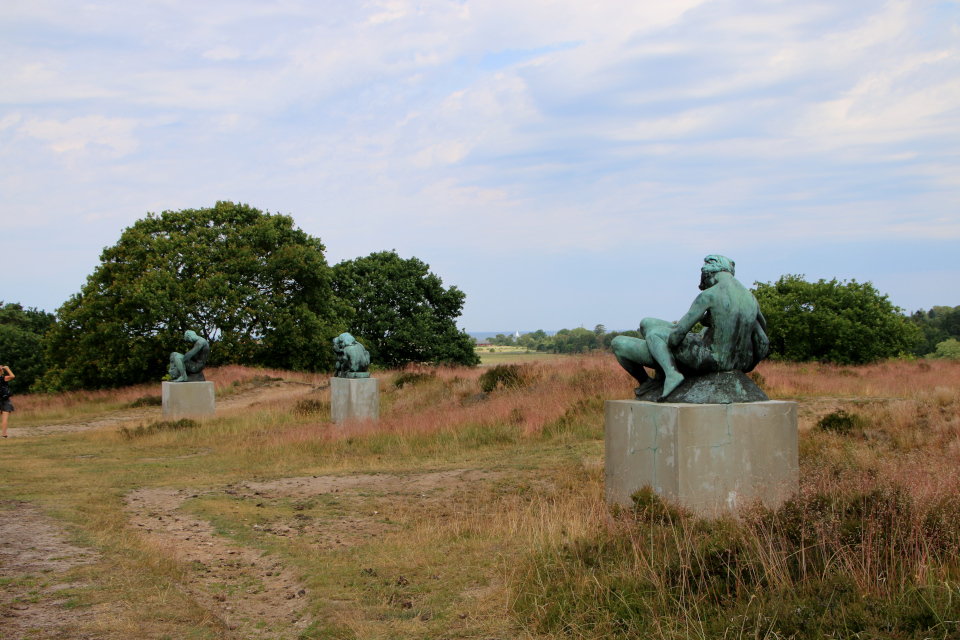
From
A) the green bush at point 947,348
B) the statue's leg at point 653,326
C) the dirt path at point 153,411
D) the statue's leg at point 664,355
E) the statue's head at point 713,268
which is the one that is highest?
→ the statue's head at point 713,268

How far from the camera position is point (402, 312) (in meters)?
43.7

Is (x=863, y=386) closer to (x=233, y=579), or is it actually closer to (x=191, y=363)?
(x=233, y=579)

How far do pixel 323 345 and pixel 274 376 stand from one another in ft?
22.4

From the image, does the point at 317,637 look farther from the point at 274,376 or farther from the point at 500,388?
the point at 274,376

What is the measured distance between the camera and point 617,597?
161 inches

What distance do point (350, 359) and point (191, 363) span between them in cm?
639

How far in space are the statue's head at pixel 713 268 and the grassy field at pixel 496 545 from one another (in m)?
1.88

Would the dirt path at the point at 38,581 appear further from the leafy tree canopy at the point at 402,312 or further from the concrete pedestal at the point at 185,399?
the leafy tree canopy at the point at 402,312

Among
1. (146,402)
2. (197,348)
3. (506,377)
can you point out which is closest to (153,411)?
(146,402)

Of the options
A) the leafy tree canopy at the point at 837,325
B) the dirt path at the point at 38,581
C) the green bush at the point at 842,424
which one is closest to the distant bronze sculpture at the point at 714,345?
the green bush at the point at 842,424

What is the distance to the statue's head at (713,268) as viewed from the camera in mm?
6336

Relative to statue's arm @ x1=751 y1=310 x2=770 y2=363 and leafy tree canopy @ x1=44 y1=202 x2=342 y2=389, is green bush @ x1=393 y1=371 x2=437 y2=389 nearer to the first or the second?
leafy tree canopy @ x1=44 y1=202 x2=342 y2=389

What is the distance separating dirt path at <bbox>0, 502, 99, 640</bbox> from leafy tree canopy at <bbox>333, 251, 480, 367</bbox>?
1401 inches

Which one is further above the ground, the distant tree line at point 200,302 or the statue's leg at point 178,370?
the distant tree line at point 200,302
